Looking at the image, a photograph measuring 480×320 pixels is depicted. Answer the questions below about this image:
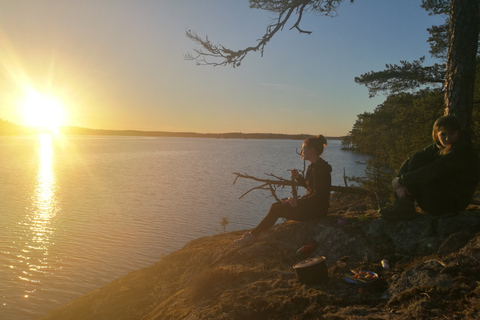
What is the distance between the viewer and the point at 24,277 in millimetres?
10492

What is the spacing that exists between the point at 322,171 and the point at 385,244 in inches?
66.8

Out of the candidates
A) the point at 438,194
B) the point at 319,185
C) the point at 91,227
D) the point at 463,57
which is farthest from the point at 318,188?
the point at 91,227

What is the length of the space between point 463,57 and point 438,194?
3947mm

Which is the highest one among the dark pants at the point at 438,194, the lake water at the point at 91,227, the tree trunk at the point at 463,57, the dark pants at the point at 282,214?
the tree trunk at the point at 463,57

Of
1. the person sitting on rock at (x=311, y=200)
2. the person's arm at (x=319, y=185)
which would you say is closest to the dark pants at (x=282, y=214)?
the person sitting on rock at (x=311, y=200)

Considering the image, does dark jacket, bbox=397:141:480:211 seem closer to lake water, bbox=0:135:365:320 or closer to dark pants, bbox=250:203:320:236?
dark pants, bbox=250:203:320:236

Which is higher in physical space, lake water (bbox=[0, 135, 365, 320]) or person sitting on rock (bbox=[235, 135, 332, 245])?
person sitting on rock (bbox=[235, 135, 332, 245])

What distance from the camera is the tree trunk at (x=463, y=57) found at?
742cm

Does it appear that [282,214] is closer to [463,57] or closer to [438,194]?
[438,194]

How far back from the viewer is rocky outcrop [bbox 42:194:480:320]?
375cm

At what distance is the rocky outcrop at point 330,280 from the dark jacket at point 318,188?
0.36 meters

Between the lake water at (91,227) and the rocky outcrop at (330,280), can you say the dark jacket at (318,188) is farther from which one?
the lake water at (91,227)

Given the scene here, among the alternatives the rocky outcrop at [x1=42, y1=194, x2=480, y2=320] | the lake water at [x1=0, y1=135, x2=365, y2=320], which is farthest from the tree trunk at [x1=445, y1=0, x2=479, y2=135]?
the lake water at [x1=0, y1=135, x2=365, y2=320]

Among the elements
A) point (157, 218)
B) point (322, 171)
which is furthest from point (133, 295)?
point (157, 218)
